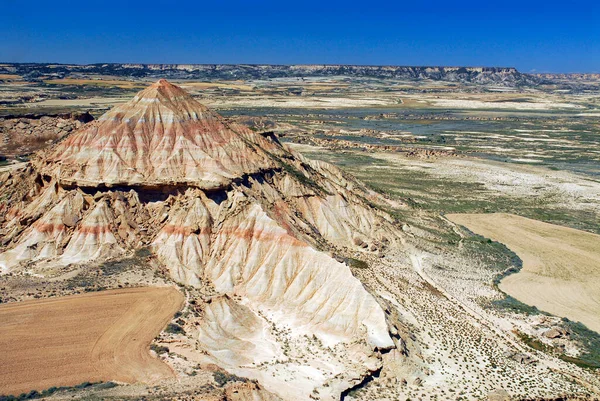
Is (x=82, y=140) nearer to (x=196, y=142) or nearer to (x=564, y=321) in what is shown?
(x=196, y=142)

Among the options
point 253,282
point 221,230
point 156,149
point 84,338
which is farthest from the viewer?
point 156,149

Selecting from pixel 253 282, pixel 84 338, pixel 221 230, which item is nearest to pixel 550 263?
pixel 253 282

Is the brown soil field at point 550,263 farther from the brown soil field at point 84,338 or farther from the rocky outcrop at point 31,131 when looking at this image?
the rocky outcrop at point 31,131

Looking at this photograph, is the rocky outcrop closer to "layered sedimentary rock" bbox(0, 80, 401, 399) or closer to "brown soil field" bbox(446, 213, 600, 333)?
"layered sedimentary rock" bbox(0, 80, 401, 399)

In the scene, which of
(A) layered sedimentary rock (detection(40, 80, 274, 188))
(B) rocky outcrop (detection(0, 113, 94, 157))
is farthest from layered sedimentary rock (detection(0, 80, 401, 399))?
(B) rocky outcrop (detection(0, 113, 94, 157))

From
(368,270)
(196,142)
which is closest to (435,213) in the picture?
(368,270)

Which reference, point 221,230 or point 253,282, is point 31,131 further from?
point 253,282
